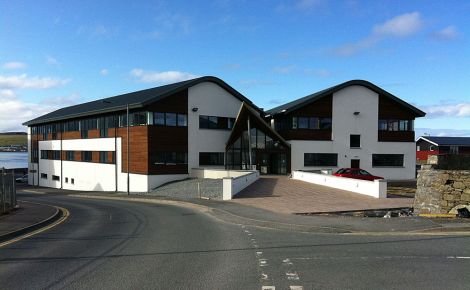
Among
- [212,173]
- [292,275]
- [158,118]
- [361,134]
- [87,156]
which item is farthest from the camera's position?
[87,156]

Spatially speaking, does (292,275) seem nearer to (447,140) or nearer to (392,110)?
(392,110)

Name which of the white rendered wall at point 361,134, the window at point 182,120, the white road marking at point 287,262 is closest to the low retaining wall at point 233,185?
the window at point 182,120

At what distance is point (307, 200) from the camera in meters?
22.4

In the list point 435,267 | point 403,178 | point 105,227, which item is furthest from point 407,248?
point 403,178

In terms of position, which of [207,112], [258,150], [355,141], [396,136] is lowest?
[258,150]

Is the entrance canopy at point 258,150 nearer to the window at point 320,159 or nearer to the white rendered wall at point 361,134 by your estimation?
the window at point 320,159

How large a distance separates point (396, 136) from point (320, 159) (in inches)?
385

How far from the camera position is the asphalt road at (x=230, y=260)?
23.6 feet

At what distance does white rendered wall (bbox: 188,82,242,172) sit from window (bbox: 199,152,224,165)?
46 centimetres

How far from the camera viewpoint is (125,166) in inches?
1710

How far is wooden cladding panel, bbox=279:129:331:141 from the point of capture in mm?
44500

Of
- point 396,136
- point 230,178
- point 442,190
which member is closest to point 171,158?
point 230,178

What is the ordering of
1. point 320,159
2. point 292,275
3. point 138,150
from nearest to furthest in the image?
point 292,275 → point 138,150 → point 320,159

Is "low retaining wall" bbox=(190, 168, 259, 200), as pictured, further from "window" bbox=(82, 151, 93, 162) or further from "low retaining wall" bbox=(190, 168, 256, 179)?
"window" bbox=(82, 151, 93, 162)
